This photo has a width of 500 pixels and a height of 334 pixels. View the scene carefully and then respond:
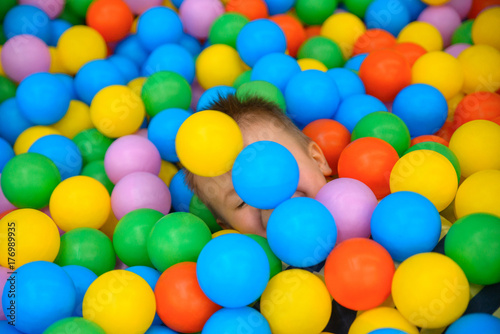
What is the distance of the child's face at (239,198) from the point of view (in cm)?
140

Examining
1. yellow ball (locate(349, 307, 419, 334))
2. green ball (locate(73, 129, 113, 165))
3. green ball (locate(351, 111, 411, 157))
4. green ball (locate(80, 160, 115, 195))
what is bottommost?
green ball (locate(80, 160, 115, 195))

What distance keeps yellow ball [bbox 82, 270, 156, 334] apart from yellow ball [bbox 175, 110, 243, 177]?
0.29m

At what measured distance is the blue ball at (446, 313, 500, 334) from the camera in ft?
2.93

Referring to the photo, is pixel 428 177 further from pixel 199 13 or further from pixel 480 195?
pixel 199 13

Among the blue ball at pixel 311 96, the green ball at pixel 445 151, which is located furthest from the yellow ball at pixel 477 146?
the blue ball at pixel 311 96

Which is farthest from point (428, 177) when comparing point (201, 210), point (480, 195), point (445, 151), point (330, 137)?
point (201, 210)

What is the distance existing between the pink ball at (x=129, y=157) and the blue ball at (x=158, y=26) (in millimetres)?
532

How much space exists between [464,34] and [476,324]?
4.73 feet

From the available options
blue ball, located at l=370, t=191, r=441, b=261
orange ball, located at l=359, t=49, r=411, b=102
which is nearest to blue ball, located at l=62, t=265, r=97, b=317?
blue ball, located at l=370, t=191, r=441, b=261

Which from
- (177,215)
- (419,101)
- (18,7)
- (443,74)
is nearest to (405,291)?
(177,215)

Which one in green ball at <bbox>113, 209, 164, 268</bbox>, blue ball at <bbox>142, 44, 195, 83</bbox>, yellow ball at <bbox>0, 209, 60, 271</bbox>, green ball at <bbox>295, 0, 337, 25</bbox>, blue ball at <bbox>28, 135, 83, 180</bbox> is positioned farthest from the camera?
green ball at <bbox>295, 0, 337, 25</bbox>

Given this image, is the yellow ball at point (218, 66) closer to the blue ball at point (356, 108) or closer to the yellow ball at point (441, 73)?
the blue ball at point (356, 108)

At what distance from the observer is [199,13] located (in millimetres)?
2109

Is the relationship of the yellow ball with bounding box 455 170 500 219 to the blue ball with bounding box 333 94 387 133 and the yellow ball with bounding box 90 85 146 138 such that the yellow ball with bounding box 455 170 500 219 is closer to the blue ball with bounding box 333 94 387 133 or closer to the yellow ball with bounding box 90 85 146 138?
the blue ball with bounding box 333 94 387 133
